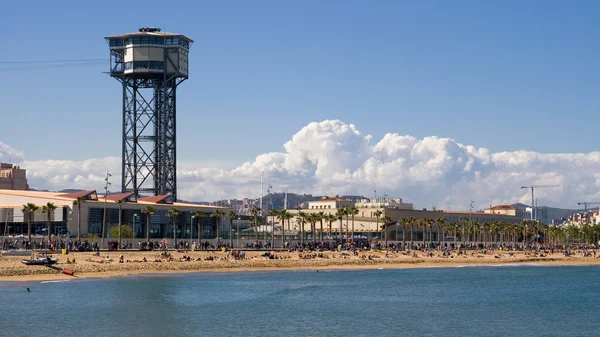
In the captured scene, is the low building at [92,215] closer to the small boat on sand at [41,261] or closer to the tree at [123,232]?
the tree at [123,232]

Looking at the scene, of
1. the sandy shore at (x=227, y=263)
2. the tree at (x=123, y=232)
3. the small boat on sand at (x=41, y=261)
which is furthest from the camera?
the tree at (x=123, y=232)

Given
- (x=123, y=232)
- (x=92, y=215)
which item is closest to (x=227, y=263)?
(x=123, y=232)

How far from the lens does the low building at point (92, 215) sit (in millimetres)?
152750

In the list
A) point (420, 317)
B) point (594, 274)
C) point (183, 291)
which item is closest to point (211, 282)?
point (183, 291)

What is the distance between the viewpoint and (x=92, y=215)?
521ft

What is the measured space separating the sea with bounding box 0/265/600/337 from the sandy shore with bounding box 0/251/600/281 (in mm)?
3209

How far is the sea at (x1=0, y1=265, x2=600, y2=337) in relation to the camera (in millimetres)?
67312

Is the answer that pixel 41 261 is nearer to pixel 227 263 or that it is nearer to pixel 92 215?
pixel 227 263

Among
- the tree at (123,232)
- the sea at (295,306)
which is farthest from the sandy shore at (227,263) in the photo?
the tree at (123,232)

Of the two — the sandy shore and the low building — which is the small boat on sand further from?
the low building

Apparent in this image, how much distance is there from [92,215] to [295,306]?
282 ft

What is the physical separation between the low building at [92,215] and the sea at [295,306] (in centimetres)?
4936

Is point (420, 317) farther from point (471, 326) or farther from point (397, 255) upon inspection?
point (397, 255)

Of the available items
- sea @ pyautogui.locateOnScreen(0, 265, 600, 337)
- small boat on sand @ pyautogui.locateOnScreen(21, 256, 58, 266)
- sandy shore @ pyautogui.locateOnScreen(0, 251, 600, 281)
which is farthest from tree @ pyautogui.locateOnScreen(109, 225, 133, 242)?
small boat on sand @ pyautogui.locateOnScreen(21, 256, 58, 266)
